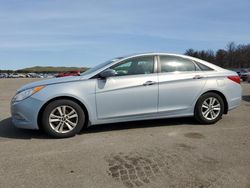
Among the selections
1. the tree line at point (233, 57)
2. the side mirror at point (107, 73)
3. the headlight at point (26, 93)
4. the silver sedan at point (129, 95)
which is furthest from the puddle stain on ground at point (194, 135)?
the tree line at point (233, 57)

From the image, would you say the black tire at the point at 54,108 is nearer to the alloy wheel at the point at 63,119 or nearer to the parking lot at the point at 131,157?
the alloy wheel at the point at 63,119

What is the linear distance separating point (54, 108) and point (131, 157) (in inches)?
71.0

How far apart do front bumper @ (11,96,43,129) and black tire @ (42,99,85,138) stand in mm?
137

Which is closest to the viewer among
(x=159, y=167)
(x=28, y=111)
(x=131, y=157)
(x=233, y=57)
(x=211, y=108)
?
(x=159, y=167)

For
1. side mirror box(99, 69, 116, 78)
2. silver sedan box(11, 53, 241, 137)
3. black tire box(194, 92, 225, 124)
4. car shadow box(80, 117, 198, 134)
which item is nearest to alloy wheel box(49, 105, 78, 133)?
silver sedan box(11, 53, 241, 137)

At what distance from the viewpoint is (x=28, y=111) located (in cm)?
516

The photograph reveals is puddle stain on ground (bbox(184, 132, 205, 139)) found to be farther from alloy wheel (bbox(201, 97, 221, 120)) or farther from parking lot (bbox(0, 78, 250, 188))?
alloy wheel (bbox(201, 97, 221, 120))

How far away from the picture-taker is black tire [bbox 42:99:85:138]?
5.18 m

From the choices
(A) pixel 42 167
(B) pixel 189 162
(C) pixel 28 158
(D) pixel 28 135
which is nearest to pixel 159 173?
(B) pixel 189 162

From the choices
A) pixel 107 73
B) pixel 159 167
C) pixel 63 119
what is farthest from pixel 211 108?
pixel 63 119

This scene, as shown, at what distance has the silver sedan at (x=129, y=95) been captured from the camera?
206 inches

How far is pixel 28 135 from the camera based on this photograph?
17.9 ft

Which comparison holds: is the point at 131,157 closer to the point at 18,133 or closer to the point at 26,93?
the point at 26,93

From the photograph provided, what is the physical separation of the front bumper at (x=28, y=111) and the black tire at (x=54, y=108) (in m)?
0.14
